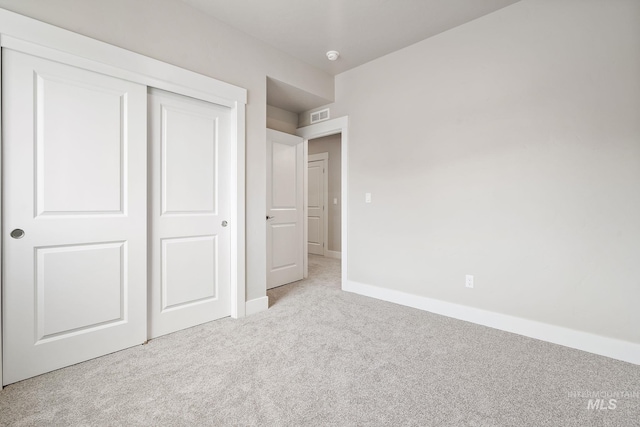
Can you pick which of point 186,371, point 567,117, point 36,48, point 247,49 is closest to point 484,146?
point 567,117

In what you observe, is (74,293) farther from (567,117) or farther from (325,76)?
(567,117)

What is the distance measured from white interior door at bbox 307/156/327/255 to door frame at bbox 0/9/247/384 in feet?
11.2

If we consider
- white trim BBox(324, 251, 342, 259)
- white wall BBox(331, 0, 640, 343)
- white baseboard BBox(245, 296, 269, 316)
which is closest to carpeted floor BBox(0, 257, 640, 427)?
white baseboard BBox(245, 296, 269, 316)

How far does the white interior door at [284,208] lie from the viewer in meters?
3.74

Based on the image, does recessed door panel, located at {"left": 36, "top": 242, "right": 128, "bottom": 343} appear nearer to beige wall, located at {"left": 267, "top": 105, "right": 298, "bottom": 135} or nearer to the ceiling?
the ceiling

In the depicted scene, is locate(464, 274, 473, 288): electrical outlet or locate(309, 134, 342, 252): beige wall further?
locate(309, 134, 342, 252): beige wall

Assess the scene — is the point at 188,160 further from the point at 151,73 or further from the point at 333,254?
the point at 333,254

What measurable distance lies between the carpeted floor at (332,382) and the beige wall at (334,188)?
346 centimetres

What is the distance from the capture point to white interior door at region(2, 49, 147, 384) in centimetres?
170

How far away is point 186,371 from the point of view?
1815 millimetres

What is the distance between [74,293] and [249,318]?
1354 mm

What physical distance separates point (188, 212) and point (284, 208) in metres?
1.58

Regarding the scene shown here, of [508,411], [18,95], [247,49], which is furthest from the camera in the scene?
[247,49]

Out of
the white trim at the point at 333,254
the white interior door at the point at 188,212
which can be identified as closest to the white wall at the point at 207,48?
the white interior door at the point at 188,212
